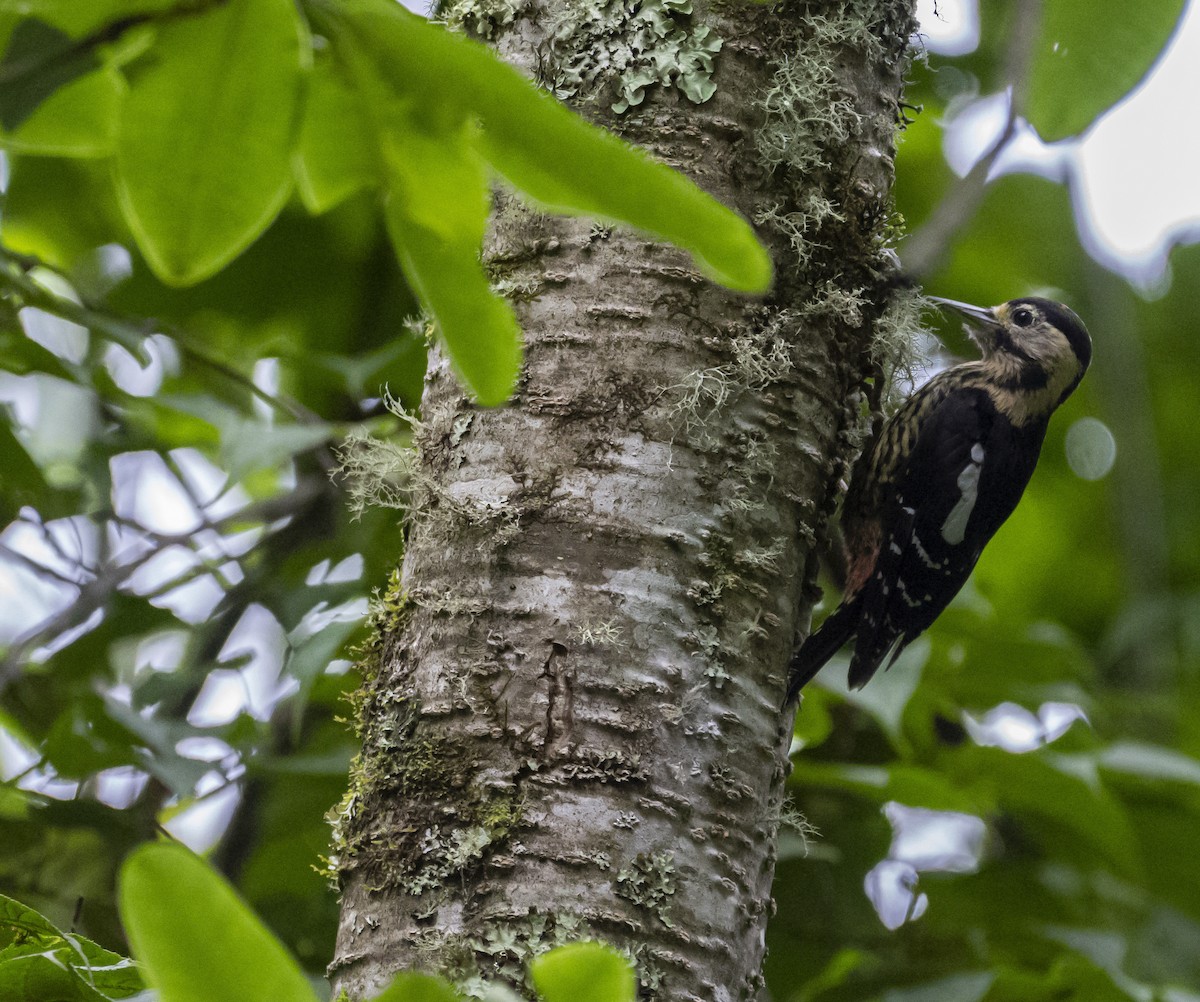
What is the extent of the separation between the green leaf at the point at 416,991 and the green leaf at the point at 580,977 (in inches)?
1.8

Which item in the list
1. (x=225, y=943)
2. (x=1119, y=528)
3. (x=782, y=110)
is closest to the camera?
(x=225, y=943)

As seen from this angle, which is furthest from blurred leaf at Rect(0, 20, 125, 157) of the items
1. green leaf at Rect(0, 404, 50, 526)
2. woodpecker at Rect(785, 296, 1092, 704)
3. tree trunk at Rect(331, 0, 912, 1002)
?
woodpecker at Rect(785, 296, 1092, 704)

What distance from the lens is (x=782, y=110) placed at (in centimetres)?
141

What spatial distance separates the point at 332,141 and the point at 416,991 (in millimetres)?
385

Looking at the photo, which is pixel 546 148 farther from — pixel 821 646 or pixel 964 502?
pixel 964 502

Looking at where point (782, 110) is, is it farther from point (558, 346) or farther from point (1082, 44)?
point (1082, 44)

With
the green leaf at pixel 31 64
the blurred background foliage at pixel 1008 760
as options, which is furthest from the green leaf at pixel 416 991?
the blurred background foliage at pixel 1008 760

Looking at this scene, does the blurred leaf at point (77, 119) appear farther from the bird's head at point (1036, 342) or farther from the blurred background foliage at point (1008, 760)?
the bird's head at point (1036, 342)

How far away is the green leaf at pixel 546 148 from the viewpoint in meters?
0.50

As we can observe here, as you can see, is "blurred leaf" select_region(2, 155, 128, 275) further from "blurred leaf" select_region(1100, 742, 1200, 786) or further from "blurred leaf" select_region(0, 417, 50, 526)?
"blurred leaf" select_region(1100, 742, 1200, 786)

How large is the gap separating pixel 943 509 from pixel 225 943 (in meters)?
2.29

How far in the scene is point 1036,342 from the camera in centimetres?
284

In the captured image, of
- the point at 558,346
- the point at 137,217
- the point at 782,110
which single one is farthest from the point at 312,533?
the point at 137,217

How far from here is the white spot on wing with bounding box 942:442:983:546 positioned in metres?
2.54
